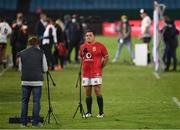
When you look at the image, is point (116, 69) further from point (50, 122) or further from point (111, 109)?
point (50, 122)

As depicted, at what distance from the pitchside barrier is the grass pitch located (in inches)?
77.5

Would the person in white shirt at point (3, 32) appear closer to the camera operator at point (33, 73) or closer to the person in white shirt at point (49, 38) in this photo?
the person in white shirt at point (49, 38)

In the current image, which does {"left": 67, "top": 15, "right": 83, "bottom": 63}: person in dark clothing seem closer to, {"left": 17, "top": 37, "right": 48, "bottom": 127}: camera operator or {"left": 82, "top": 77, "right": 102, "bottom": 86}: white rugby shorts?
{"left": 82, "top": 77, "right": 102, "bottom": 86}: white rugby shorts

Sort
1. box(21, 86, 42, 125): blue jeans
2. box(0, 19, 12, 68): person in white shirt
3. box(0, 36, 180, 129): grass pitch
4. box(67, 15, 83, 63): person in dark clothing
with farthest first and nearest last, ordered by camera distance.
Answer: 1. box(67, 15, 83, 63): person in dark clothing
2. box(0, 19, 12, 68): person in white shirt
3. box(0, 36, 180, 129): grass pitch
4. box(21, 86, 42, 125): blue jeans

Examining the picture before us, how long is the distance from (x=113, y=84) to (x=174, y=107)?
6.97 metres

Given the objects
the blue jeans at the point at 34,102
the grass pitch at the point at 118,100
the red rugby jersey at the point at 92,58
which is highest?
the red rugby jersey at the point at 92,58

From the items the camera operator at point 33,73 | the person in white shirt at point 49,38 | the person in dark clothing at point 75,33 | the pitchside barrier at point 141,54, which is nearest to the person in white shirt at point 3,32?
the person in white shirt at point 49,38

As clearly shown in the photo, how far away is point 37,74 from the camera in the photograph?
16.8 metres

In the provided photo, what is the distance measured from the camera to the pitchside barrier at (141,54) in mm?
36031

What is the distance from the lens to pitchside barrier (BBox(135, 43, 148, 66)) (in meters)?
36.0

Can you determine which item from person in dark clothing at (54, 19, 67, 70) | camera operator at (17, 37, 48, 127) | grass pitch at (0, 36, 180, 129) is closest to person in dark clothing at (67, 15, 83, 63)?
person in dark clothing at (54, 19, 67, 70)

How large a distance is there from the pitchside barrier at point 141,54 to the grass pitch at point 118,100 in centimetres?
197

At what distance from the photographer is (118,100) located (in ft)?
73.3

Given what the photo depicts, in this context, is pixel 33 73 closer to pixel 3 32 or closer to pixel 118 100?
pixel 118 100
